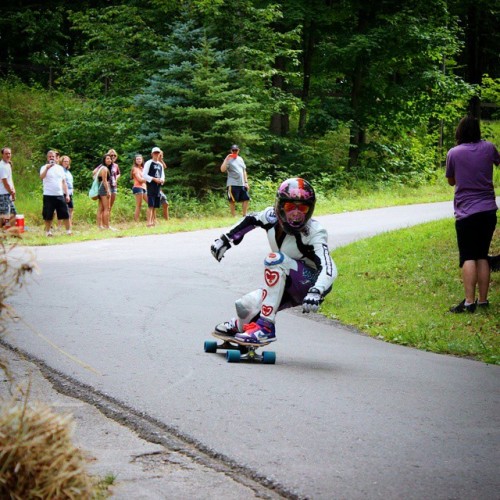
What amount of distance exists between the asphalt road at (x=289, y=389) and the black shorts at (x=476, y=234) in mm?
1609

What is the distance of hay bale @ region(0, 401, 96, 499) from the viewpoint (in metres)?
3.13

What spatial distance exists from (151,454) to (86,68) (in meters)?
29.6

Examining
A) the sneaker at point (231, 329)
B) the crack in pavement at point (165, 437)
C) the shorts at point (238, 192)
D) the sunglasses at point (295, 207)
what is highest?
the sunglasses at point (295, 207)

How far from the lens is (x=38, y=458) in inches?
125

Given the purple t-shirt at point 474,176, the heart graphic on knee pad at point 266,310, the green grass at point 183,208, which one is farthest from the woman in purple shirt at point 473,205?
the green grass at point 183,208

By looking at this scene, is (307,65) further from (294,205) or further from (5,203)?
(294,205)

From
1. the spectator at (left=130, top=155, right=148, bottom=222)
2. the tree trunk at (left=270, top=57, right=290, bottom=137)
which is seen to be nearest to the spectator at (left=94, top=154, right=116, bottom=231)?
the spectator at (left=130, top=155, right=148, bottom=222)

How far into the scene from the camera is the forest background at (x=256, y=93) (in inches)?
1076

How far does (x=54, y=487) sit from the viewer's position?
3145 mm

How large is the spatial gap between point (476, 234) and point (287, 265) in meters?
3.37

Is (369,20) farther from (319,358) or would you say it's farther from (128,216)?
(319,358)

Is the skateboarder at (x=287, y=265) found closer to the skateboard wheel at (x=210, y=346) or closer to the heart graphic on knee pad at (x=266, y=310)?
the heart graphic on knee pad at (x=266, y=310)

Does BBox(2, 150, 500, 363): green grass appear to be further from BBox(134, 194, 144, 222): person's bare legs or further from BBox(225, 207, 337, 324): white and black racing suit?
BBox(225, 207, 337, 324): white and black racing suit

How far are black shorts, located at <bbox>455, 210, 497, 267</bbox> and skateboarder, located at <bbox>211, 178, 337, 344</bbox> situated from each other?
3.02m
